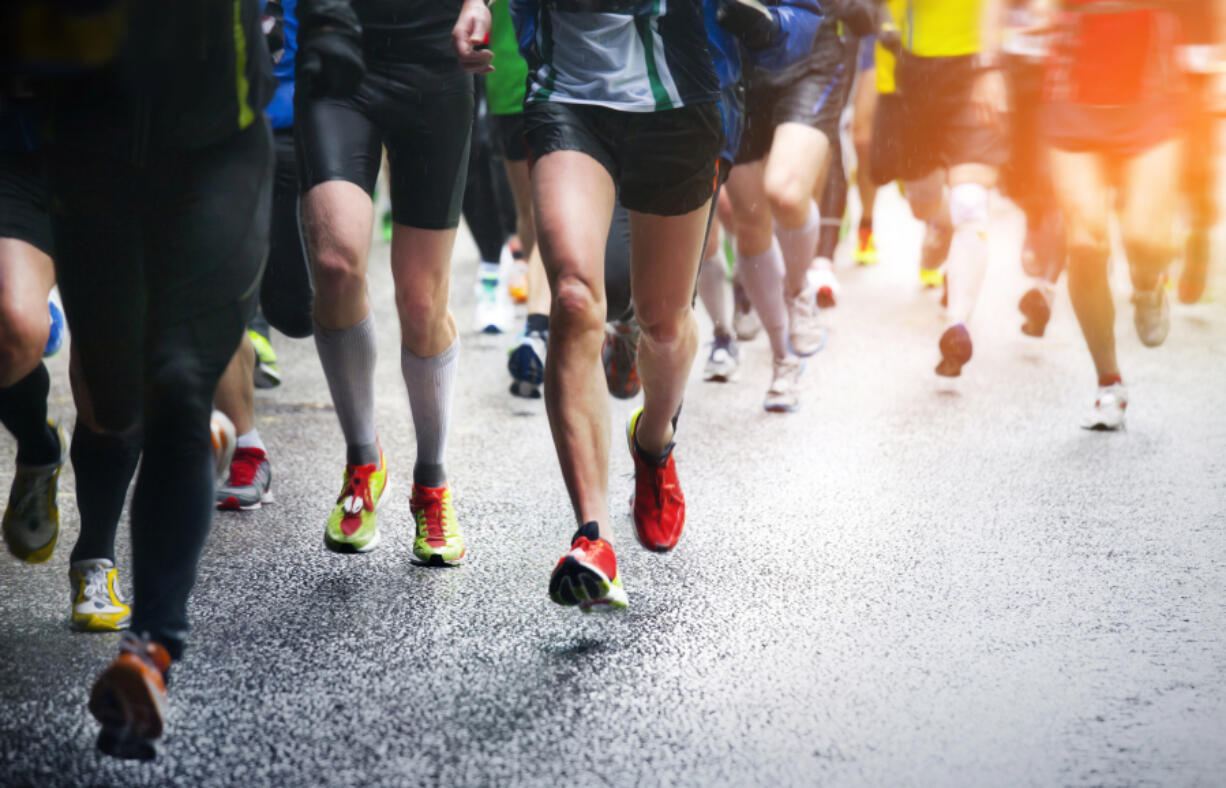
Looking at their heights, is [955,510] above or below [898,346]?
above

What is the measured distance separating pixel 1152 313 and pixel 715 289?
1.94 metres

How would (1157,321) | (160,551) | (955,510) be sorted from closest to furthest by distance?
(160,551)
(955,510)
(1157,321)

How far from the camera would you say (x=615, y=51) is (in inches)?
129

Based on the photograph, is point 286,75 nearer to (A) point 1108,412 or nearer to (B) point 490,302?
(A) point 1108,412

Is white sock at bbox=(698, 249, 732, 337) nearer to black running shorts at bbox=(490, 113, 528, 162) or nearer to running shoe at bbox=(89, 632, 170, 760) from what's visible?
black running shorts at bbox=(490, 113, 528, 162)

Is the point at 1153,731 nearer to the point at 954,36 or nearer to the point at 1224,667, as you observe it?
the point at 1224,667

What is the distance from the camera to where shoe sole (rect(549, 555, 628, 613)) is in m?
2.94

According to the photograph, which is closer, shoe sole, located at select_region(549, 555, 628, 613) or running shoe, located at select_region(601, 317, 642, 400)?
shoe sole, located at select_region(549, 555, 628, 613)

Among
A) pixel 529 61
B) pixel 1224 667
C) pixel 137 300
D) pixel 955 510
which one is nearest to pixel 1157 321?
pixel 955 510

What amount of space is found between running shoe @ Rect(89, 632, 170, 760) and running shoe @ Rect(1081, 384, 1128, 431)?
4212mm

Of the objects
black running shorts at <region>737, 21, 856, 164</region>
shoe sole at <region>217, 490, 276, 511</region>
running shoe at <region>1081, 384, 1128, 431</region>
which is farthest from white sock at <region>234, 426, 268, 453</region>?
running shoe at <region>1081, 384, 1128, 431</region>

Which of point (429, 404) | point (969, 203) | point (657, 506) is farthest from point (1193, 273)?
point (429, 404)

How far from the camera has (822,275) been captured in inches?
344

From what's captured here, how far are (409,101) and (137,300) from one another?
1114 mm
